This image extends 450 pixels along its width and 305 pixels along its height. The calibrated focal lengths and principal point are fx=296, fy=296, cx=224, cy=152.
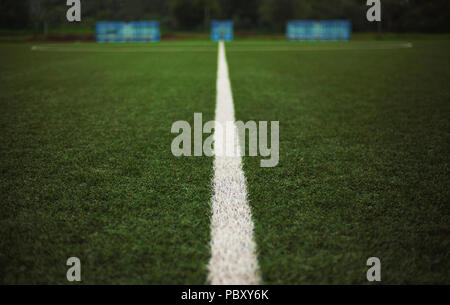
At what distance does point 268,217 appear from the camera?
132 centimetres

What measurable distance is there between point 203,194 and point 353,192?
30.4 inches

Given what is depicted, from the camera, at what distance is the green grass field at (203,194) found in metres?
1.07

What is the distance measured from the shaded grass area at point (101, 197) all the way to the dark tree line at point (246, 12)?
28.6 m

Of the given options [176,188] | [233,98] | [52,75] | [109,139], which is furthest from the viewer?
[52,75]

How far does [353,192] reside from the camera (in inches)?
59.9

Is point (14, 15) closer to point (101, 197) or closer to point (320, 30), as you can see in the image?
point (320, 30)

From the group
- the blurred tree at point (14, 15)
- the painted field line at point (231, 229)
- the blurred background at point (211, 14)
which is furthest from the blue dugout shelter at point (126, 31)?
the painted field line at point (231, 229)

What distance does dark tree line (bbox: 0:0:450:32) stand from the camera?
26.6m

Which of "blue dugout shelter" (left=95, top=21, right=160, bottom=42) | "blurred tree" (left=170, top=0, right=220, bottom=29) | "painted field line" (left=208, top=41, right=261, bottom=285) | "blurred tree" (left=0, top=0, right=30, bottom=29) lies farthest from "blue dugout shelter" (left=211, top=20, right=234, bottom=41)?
"blurred tree" (left=170, top=0, right=220, bottom=29)

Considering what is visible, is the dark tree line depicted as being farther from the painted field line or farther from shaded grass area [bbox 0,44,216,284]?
the painted field line

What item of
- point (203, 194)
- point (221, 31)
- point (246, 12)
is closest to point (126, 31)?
point (221, 31)
